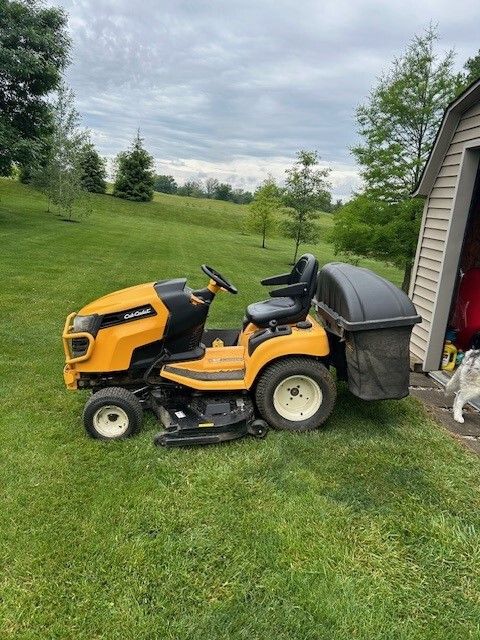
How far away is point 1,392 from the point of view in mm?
4203

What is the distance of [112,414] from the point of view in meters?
3.48

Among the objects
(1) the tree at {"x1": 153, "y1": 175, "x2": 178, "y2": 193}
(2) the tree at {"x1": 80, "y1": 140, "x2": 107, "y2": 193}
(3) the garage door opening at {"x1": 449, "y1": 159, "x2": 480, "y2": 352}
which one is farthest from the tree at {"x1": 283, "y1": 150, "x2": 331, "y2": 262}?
(1) the tree at {"x1": 153, "y1": 175, "x2": 178, "y2": 193}

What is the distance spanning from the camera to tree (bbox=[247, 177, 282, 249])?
2545 centimetres

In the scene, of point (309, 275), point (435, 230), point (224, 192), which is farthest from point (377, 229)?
point (224, 192)

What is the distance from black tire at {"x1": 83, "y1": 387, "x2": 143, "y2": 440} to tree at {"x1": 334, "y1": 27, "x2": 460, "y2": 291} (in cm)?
775

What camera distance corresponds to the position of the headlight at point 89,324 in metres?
3.43

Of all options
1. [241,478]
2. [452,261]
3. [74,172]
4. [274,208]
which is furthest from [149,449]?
[274,208]

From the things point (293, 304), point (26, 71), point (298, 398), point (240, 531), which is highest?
point (26, 71)

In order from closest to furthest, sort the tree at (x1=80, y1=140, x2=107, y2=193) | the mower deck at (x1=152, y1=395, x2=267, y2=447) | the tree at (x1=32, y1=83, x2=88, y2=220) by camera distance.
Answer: the mower deck at (x1=152, y1=395, x2=267, y2=447), the tree at (x1=32, y1=83, x2=88, y2=220), the tree at (x1=80, y1=140, x2=107, y2=193)

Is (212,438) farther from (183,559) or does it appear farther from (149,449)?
(183,559)

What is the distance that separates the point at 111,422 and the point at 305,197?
16276 millimetres

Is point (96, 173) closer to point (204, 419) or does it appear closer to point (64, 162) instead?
point (64, 162)

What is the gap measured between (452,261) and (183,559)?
A: 402cm

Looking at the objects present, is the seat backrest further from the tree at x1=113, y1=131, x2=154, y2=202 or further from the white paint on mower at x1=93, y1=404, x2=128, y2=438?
the tree at x1=113, y1=131, x2=154, y2=202
